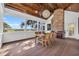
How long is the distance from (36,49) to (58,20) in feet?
2.57

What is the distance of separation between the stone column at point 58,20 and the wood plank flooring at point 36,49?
319 mm

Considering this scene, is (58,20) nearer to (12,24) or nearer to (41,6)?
(41,6)

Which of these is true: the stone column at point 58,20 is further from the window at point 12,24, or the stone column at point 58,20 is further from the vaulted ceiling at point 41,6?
the window at point 12,24

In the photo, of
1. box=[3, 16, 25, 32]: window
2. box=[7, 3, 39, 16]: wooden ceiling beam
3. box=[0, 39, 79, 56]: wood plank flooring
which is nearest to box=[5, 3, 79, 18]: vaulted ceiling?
box=[7, 3, 39, 16]: wooden ceiling beam

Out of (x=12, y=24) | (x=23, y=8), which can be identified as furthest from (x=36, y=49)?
(x=23, y=8)

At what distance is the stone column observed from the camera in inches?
110

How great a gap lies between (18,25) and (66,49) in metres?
1.14

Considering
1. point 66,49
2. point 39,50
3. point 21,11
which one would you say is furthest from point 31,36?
point 66,49

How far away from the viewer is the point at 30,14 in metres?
2.87

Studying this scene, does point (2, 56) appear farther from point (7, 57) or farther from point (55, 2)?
point (55, 2)

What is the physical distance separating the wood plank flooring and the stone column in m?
0.32

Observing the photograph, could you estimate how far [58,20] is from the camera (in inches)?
112

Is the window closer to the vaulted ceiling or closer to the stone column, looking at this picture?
the vaulted ceiling

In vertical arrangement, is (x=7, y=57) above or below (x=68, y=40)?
below
